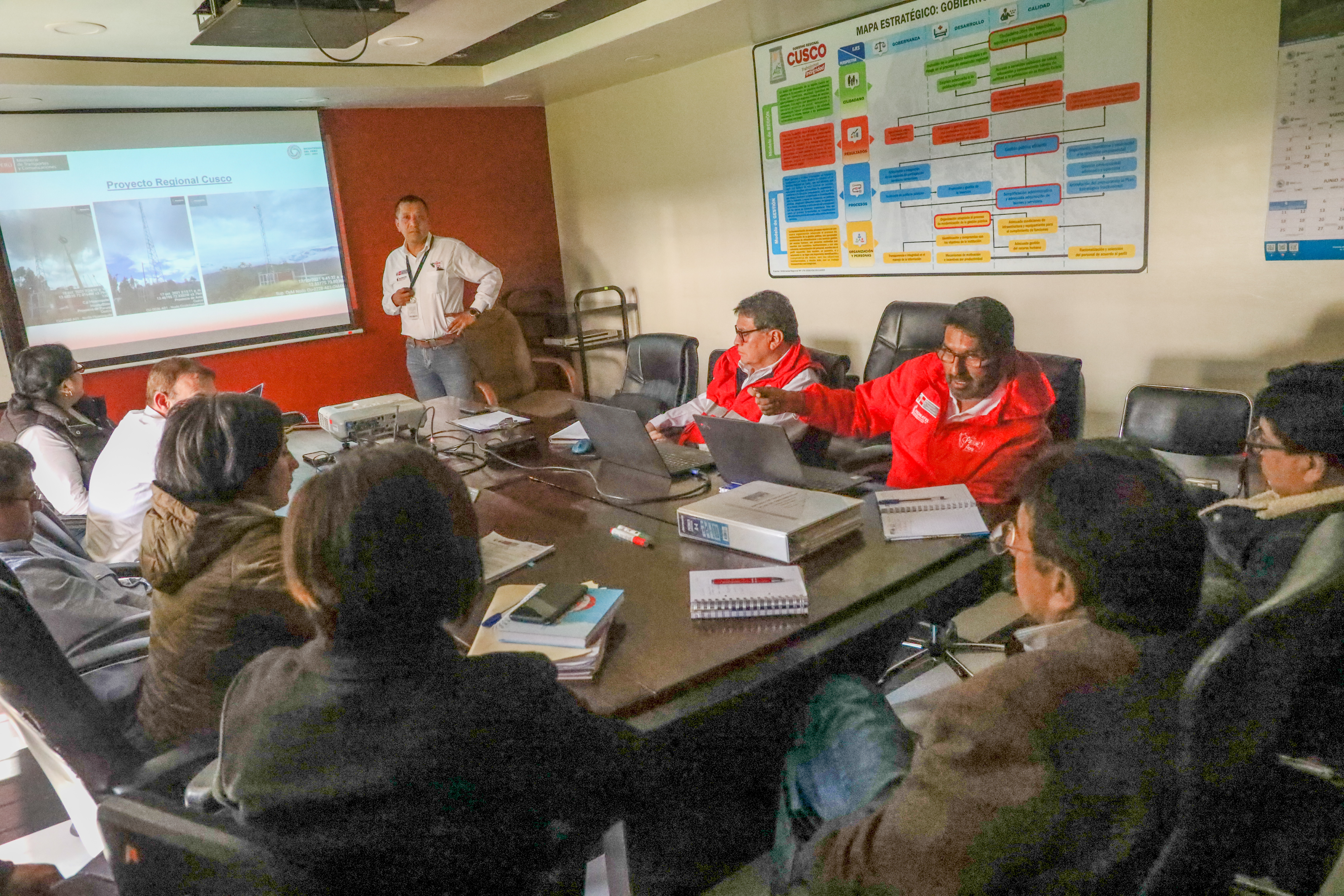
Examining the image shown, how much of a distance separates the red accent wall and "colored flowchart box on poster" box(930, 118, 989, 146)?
3.26 m

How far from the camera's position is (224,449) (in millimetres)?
1619

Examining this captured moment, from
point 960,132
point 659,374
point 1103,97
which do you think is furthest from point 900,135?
point 659,374

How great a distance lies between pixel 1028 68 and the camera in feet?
11.5

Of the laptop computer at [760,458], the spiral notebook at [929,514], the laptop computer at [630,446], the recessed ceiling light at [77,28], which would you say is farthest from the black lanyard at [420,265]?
the spiral notebook at [929,514]

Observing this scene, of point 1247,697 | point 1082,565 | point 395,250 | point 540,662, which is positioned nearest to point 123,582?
point 540,662

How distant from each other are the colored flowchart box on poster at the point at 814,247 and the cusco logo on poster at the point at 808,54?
2.60 feet

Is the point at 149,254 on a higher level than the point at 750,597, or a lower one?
higher

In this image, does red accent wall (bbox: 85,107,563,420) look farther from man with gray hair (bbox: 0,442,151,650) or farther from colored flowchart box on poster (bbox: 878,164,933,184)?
man with gray hair (bbox: 0,442,151,650)

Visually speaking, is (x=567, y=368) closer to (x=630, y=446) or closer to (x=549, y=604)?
(x=630, y=446)

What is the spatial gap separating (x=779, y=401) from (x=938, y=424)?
46cm

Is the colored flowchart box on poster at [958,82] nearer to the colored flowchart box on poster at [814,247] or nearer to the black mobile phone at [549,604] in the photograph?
the colored flowchart box on poster at [814,247]

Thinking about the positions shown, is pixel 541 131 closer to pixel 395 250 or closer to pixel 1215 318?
pixel 395 250

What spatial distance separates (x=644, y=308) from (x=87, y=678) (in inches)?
176

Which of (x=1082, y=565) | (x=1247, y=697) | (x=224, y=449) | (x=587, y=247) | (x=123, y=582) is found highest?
(x=587, y=247)
